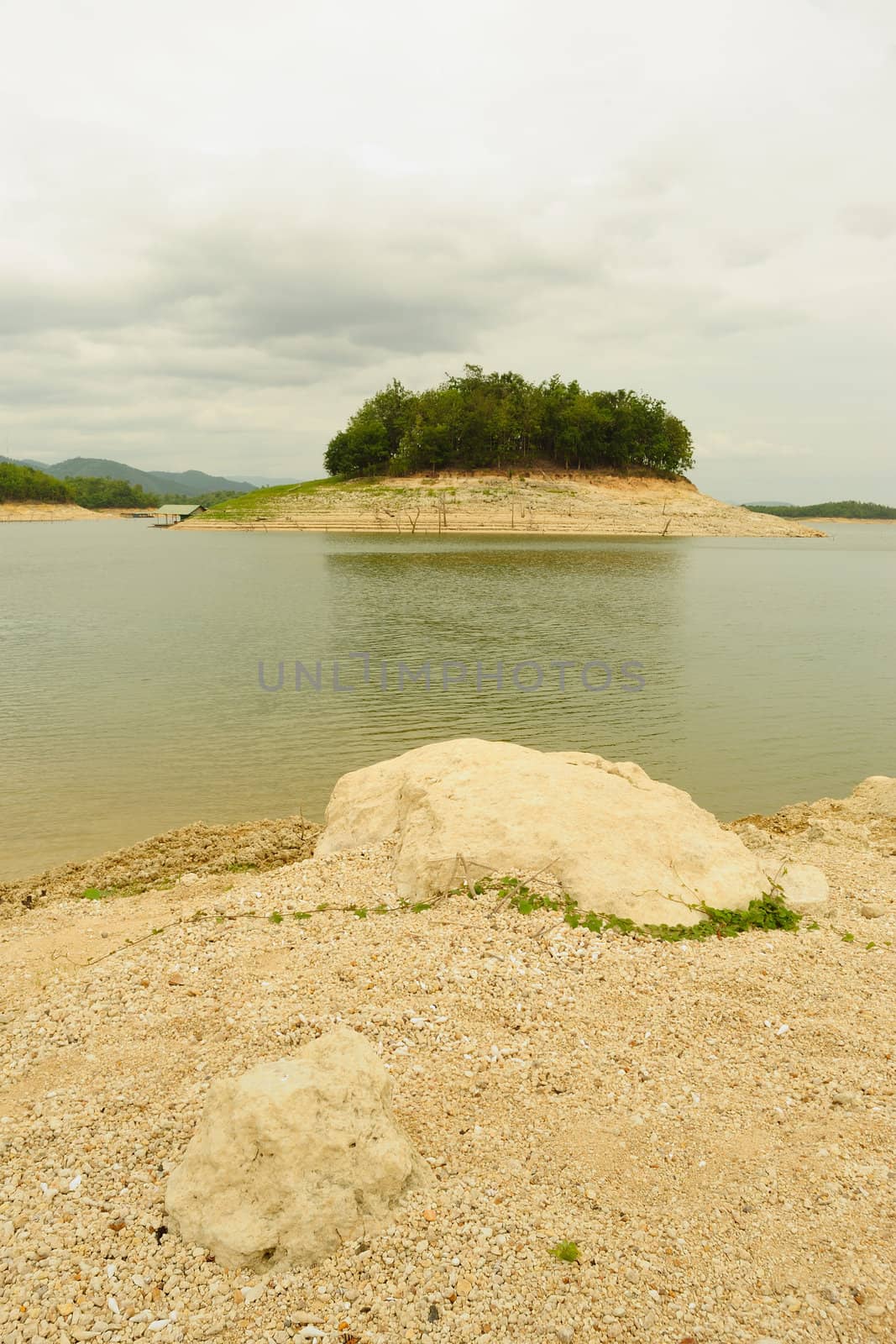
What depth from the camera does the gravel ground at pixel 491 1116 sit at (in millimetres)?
4082

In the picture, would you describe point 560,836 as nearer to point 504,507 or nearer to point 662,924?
point 662,924

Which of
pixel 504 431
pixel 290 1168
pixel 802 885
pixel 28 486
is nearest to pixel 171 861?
pixel 290 1168

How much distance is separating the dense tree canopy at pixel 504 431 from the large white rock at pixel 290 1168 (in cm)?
12144

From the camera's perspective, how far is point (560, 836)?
28.9 feet

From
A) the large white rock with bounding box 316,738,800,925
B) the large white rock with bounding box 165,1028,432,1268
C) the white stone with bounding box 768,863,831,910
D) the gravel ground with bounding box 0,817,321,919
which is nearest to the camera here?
the large white rock with bounding box 165,1028,432,1268

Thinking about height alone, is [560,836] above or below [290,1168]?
above

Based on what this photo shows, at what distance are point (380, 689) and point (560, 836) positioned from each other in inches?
577

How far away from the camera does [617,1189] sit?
191 inches

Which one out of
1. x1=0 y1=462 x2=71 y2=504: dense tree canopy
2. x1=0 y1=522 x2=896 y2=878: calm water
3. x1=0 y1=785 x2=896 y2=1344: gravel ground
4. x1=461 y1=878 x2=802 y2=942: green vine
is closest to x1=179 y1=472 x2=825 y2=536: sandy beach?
x1=0 y1=522 x2=896 y2=878: calm water

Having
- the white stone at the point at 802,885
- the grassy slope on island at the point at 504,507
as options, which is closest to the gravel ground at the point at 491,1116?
the white stone at the point at 802,885

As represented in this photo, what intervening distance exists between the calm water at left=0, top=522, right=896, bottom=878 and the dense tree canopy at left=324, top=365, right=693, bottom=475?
72.8 meters

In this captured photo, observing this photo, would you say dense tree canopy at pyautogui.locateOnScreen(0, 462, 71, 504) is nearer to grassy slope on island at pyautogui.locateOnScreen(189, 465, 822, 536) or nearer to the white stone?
grassy slope on island at pyautogui.locateOnScreen(189, 465, 822, 536)

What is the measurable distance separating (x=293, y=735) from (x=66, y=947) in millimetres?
10300

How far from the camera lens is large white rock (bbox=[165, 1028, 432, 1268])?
4.40 meters
